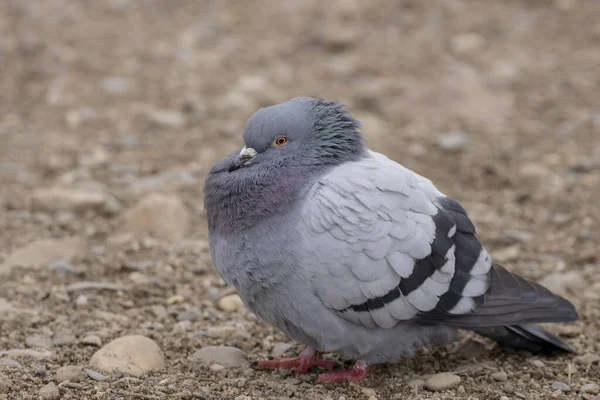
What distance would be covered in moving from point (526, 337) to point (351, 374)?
116 cm

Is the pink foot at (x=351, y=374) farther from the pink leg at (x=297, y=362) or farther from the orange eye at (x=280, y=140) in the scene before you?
the orange eye at (x=280, y=140)

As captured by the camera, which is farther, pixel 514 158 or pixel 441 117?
pixel 441 117

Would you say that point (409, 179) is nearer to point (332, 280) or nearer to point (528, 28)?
point (332, 280)

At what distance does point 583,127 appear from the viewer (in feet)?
30.1

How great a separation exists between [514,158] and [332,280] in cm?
475

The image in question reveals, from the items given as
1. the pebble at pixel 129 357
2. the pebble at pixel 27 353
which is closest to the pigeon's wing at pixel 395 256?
the pebble at pixel 129 357

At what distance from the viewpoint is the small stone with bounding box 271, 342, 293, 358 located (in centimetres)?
525

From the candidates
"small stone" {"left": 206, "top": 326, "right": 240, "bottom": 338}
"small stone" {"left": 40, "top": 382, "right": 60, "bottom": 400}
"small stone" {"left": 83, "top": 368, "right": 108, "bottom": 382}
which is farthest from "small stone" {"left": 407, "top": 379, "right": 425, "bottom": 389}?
"small stone" {"left": 40, "top": 382, "right": 60, "bottom": 400}

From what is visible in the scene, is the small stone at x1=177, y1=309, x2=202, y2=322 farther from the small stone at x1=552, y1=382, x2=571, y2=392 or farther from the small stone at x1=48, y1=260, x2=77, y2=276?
the small stone at x1=552, y1=382, x2=571, y2=392

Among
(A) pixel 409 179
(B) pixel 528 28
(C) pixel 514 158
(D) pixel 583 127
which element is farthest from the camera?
(B) pixel 528 28

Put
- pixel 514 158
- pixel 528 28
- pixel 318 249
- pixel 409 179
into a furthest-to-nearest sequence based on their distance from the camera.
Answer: pixel 528 28 → pixel 514 158 → pixel 409 179 → pixel 318 249

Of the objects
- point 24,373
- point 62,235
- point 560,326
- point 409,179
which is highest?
point 62,235

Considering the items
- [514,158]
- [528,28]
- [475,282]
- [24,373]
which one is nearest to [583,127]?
[514,158]

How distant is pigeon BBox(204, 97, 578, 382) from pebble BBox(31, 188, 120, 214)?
2.52 meters
